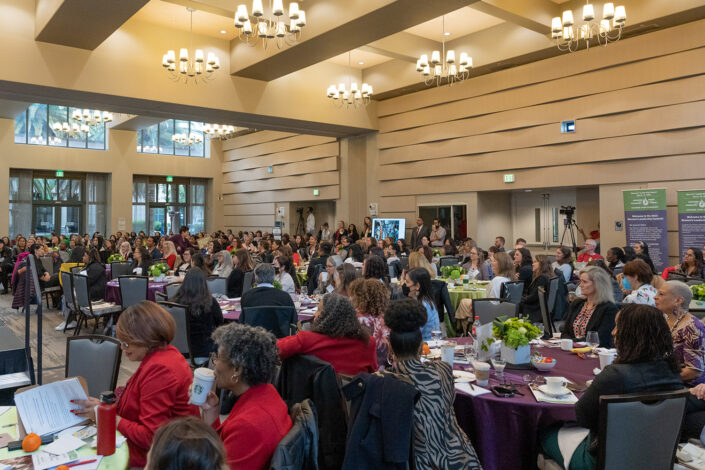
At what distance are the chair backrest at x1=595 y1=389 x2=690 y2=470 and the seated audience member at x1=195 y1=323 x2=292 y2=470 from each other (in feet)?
4.41

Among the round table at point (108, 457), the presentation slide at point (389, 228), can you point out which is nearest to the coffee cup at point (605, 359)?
the round table at point (108, 457)

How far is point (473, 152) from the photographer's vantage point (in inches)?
501

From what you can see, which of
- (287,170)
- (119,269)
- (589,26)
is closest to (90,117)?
(287,170)

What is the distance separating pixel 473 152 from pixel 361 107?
3719 millimetres

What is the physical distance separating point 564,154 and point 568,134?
424 millimetres

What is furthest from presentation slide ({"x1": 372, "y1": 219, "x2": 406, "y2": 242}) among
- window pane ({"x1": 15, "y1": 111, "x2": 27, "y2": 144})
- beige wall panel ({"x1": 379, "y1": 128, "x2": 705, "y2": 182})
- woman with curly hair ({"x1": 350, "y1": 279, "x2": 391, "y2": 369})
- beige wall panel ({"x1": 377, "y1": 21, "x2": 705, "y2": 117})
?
window pane ({"x1": 15, "y1": 111, "x2": 27, "y2": 144})

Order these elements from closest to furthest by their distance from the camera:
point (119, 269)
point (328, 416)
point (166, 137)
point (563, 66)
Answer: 1. point (328, 416)
2. point (119, 269)
3. point (563, 66)
4. point (166, 137)

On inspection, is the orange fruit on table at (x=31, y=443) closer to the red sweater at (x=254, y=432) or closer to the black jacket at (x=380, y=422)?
the red sweater at (x=254, y=432)

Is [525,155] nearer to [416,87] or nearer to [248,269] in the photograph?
[416,87]

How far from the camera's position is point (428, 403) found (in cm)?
229

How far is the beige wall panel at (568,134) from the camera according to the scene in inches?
367

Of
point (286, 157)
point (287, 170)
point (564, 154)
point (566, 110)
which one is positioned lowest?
point (564, 154)

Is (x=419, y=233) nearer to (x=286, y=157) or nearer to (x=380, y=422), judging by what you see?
(x=286, y=157)

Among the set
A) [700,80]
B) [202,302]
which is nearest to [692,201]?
[700,80]
